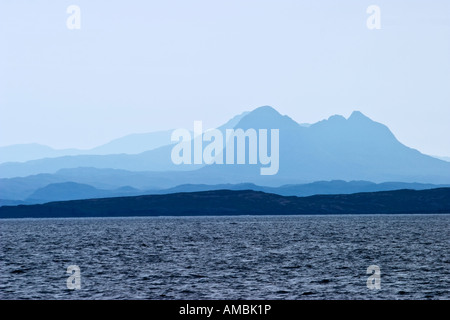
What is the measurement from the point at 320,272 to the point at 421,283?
12653mm

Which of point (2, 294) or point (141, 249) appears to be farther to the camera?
point (141, 249)

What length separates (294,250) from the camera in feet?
373

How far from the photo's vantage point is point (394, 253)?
10744 cm

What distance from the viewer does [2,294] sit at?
61562 millimetres

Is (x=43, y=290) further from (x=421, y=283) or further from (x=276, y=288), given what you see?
(x=421, y=283)
